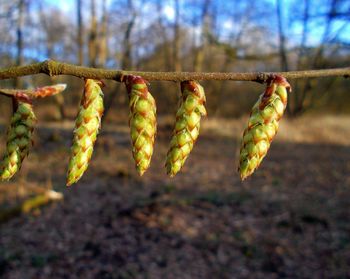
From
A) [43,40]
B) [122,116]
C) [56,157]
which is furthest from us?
[43,40]

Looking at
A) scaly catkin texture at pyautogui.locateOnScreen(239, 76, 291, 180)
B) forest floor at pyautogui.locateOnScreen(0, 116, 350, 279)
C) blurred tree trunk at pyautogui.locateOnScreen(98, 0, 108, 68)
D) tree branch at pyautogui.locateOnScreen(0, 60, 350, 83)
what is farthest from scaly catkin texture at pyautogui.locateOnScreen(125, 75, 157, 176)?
blurred tree trunk at pyautogui.locateOnScreen(98, 0, 108, 68)

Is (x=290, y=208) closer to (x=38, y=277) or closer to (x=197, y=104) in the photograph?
(x=38, y=277)

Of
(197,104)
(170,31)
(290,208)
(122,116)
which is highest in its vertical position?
(197,104)

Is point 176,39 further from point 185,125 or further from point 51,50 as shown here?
point 185,125

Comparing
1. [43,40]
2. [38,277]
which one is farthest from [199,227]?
[43,40]

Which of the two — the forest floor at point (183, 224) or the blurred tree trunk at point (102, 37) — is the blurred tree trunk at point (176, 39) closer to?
the blurred tree trunk at point (102, 37)

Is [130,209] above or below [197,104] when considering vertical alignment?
below

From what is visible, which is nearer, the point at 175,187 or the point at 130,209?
the point at 130,209

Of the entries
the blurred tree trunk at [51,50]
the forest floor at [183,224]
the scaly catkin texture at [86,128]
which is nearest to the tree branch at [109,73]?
the scaly catkin texture at [86,128]

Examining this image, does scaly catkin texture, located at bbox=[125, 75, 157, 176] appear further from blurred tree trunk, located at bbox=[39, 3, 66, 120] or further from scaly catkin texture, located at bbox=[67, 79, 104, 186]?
blurred tree trunk, located at bbox=[39, 3, 66, 120]
